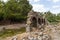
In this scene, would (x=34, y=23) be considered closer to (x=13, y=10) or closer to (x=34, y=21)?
(x=34, y=21)

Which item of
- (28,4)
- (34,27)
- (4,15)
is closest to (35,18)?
(34,27)

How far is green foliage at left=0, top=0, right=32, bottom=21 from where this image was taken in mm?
64688

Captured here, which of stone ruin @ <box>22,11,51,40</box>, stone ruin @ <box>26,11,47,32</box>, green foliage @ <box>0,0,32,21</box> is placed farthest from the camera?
green foliage @ <box>0,0,32,21</box>

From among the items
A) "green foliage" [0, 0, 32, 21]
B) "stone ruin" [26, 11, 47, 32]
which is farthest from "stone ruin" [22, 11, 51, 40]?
"green foliage" [0, 0, 32, 21]

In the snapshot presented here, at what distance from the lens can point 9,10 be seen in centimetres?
6538

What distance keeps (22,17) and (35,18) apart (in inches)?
1146

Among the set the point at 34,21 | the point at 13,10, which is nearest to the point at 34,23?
the point at 34,21

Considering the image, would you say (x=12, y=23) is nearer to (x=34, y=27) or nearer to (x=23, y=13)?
(x=23, y=13)

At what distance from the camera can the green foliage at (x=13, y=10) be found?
64.7 m

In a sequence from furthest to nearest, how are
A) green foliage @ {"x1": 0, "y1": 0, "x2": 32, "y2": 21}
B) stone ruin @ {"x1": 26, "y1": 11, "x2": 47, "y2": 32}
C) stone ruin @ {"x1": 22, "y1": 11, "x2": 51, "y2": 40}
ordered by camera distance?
1. green foliage @ {"x1": 0, "y1": 0, "x2": 32, "y2": 21}
2. stone ruin @ {"x1": 26, "y1": 11, "x2": 47, "y2": 32}
3. stone ruin @ {"x1": 22, "y1": 11, "x2": 51, "y2": 40}

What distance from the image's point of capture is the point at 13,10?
67.2 meters

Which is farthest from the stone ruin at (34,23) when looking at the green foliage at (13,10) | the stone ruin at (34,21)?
the green foliage at (13,10)

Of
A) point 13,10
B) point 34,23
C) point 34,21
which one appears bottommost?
point 34,23

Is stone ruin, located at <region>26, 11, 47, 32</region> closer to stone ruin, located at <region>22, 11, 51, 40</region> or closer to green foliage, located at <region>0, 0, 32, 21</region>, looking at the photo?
stone ruin, located at <region>22, 11, 51, 40</region>
